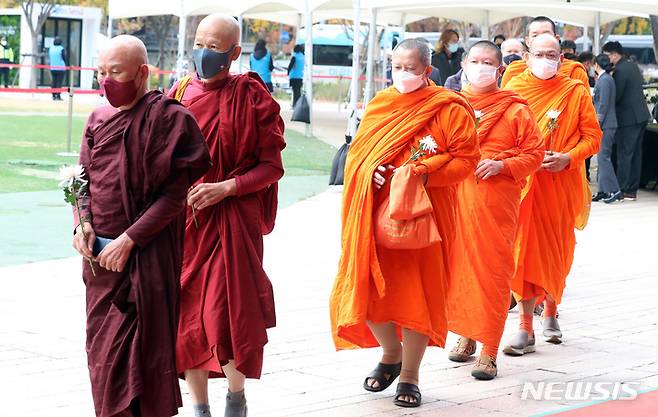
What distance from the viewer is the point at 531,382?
6148 mm

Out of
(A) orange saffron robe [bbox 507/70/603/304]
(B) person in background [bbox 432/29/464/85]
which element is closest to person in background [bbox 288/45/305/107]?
(B) person in background [bbox 432/29/464/85]

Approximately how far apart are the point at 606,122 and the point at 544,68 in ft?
28.3

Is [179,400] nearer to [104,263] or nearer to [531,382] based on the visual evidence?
[104,263]

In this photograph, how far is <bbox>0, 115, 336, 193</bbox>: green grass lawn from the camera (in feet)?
47.5

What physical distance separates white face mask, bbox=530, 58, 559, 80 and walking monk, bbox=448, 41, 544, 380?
781mm

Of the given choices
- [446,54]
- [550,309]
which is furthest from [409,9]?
[550,309]

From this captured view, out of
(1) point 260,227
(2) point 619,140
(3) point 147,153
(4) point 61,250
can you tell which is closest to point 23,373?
(1) point 260,227

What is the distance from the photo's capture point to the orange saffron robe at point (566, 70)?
25.2 ft

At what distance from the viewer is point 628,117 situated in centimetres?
1570

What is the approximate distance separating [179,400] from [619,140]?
12.6m

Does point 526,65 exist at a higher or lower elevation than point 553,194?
higher

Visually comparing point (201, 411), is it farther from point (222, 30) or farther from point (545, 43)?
point (545, 43)

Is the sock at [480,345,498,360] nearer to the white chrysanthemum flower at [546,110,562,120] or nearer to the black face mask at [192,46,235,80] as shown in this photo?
the white chrysanthemum flower at [546,110,562,120]

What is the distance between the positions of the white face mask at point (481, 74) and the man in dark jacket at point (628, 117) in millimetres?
9716
